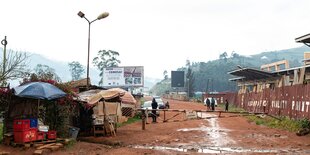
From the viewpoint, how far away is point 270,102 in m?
29.3

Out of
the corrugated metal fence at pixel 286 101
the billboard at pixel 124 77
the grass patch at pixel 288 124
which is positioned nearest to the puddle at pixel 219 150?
the grass patch at pixel 288 124

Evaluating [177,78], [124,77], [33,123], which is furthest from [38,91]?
[177,78]

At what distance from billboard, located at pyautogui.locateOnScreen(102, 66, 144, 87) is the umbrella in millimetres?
41509

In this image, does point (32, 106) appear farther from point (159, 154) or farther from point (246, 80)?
point (246, 80)

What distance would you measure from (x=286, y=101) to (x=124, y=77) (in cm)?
3545

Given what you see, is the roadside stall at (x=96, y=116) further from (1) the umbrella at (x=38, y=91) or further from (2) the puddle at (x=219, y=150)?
(2) the puddle at (x=219, y=150)

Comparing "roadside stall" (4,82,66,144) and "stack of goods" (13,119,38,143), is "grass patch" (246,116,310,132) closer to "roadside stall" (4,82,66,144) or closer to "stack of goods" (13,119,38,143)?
"roadside stall" (4,82,66,144)

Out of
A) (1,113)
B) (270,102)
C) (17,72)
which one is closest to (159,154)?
(1,113)

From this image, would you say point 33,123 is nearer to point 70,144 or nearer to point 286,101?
point 70,144

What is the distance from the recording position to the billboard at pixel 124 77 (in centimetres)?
5734

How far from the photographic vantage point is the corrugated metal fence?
20505 mm

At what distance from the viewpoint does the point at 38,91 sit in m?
14.9

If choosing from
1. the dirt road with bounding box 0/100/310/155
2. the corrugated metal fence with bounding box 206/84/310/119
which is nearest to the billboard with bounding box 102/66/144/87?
the corrugated metal fence with bounding box 206/84/310/119

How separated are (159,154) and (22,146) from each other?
5.03 metres
